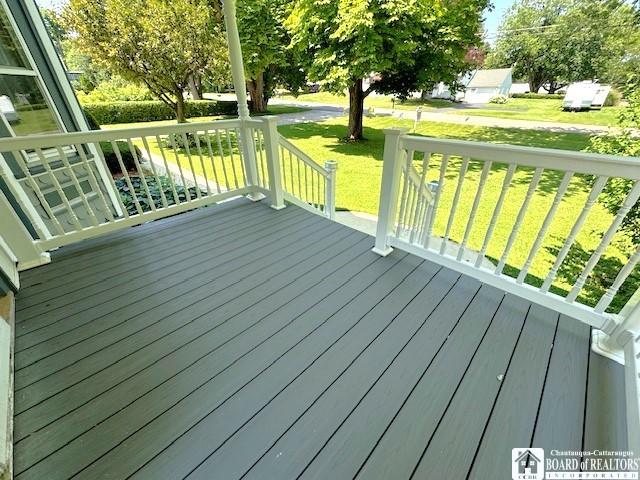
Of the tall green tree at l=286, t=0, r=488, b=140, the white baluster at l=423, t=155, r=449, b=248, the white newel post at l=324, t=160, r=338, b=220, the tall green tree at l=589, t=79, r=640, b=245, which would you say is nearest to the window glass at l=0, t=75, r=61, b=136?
the white newel post at l=324, t=160, r=338, b=220

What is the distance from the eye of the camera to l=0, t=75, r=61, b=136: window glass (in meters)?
2.67

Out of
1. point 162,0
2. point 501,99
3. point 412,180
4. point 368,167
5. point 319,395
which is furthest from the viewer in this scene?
point 501,99

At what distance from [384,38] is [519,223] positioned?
22.5 feet

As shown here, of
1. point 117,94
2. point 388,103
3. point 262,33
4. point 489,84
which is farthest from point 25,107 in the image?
point 489,84

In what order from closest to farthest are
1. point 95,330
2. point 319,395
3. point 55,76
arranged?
point 319,395
point 95,330
point 55,76

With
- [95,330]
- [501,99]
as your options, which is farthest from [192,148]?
[501,99]

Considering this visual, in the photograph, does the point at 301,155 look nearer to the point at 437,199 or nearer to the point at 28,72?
the point at 437,199

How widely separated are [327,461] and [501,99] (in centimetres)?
3161

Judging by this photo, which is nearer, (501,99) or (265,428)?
(265,428)

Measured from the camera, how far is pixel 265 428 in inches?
46.4

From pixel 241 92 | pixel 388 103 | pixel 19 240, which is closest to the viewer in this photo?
pixel 19 240

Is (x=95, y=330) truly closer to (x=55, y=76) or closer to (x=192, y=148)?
(x=55, y=76)

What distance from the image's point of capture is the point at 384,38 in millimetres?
6598

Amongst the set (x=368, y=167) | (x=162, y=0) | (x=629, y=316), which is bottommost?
(x=368, y=167)
